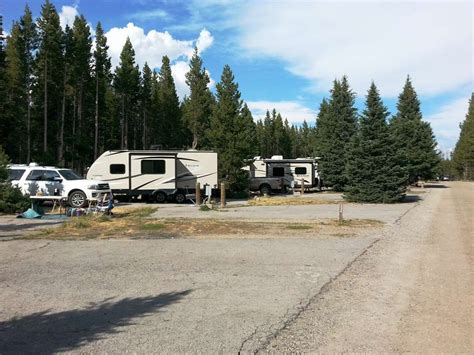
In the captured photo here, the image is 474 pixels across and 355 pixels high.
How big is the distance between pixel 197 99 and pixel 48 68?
1484 cm

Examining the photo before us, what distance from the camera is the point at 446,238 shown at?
40.0ft

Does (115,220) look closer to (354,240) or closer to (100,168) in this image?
(354,240)

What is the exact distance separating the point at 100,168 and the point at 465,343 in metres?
23.1

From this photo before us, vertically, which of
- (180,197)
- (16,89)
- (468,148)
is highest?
(16,89)

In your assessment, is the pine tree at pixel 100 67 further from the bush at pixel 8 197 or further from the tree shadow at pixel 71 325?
the tree shadow at pixel 71 325

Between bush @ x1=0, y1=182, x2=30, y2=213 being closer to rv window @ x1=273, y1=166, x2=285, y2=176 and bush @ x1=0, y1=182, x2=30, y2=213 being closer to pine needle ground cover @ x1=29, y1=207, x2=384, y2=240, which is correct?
pine needle ground cover @ x1=29, y1=207, x2=384, y2=240

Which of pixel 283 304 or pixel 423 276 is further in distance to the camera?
pixel 423 276

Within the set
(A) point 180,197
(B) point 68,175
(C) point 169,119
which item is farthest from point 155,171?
(C) point 169,119

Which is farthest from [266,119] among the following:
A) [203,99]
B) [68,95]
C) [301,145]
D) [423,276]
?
[423,276]

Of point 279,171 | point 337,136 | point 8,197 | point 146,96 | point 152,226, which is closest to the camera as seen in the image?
point 152,226

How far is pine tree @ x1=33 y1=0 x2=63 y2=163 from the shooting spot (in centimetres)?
4244

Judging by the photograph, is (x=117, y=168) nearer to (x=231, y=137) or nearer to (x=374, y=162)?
(x=231, y=137)

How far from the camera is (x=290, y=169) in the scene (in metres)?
37.2

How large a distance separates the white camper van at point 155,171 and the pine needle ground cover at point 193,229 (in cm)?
1010
